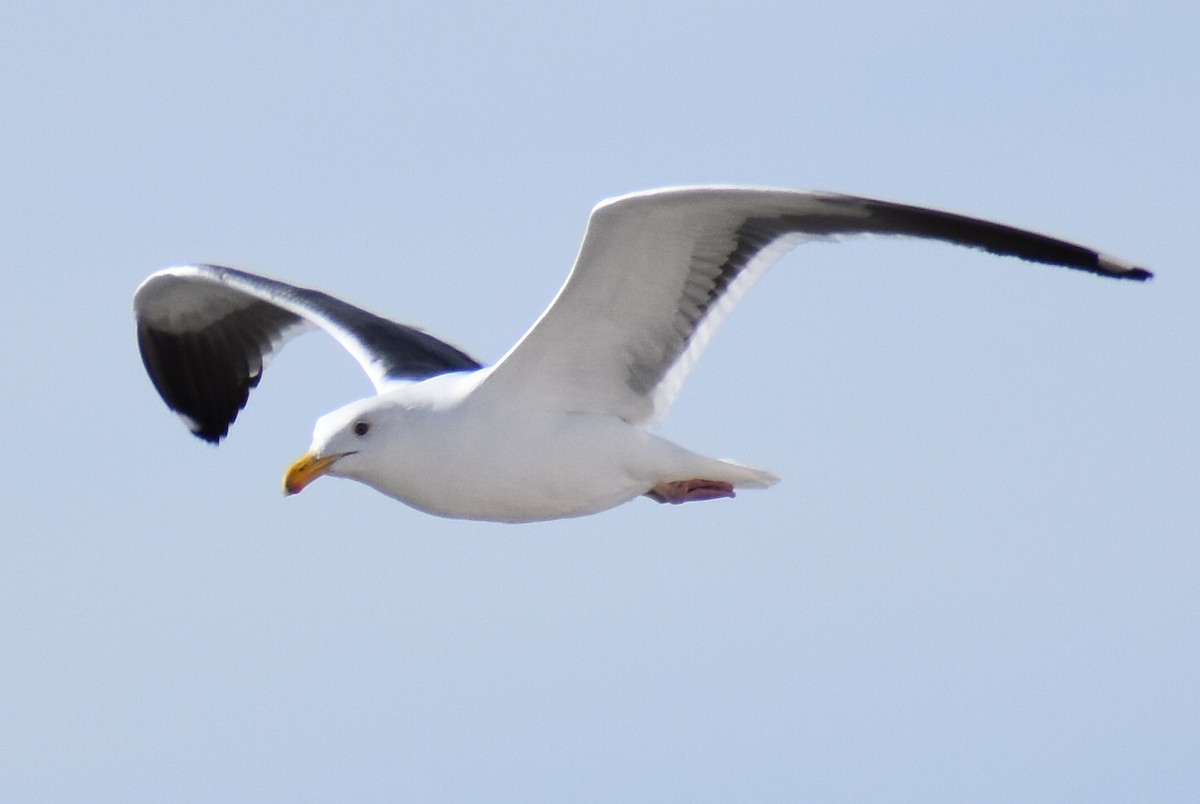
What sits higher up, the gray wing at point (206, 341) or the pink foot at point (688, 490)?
the gray wing at point (206, 341)

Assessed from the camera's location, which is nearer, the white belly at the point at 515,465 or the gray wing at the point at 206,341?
the white belly at the point at 515,465

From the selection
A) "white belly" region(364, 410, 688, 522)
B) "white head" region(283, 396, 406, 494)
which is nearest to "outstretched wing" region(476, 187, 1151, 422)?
"white belly" region(364, 410, 688, 522)

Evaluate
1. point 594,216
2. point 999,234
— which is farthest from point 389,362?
point 999,234

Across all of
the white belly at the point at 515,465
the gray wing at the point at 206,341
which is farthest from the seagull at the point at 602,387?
the gray wing at the point at 206,341

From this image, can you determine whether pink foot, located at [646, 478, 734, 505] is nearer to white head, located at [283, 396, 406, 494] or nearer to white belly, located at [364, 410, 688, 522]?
white belly, located at [364, 410, 688, 522]

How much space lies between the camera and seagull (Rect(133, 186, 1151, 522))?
351 inches

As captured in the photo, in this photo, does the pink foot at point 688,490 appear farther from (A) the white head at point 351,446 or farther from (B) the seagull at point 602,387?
(A) the white head at point 351,446

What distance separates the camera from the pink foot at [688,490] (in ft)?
33.0

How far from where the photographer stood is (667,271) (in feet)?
30.5

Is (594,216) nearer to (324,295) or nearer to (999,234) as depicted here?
(999,234)

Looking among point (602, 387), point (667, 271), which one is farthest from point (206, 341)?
point (667, 271)

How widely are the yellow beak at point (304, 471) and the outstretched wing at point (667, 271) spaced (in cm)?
75

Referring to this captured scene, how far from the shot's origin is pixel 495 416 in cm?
948

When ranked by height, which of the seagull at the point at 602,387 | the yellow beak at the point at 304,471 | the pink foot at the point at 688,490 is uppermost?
the seagull at the point at 602,387
